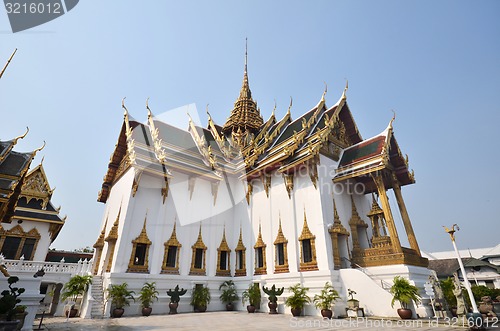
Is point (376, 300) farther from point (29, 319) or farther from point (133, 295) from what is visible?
point (29, 319)

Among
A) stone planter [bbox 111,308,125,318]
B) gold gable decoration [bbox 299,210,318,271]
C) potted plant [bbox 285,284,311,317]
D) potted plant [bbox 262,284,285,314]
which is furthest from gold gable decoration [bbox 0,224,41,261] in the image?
gold gable decoration [bbox 299,210,318,271]

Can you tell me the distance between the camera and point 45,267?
401 inches

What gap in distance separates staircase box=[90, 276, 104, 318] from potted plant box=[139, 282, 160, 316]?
4.14 feet

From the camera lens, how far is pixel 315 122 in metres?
13.8

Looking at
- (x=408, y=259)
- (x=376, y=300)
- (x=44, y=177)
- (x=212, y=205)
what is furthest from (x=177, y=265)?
(x=44, y=177)

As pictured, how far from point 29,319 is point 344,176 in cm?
1040

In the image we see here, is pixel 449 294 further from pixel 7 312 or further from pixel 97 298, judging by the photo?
pixel 97 298

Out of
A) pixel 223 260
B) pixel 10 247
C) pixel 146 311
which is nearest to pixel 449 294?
pixel 223 260

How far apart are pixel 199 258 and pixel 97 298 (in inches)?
162

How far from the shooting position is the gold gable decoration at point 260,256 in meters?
11.7

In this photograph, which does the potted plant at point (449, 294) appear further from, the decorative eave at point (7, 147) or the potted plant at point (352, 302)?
the decorative eave at point (7, 147)

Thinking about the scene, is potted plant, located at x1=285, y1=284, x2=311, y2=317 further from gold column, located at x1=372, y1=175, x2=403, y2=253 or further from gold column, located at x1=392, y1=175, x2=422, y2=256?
gold column, located at x1=392, y1=175, x2=422, y2=256

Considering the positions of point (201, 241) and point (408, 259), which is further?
point (201, 241)

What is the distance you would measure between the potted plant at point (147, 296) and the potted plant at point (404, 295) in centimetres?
787
